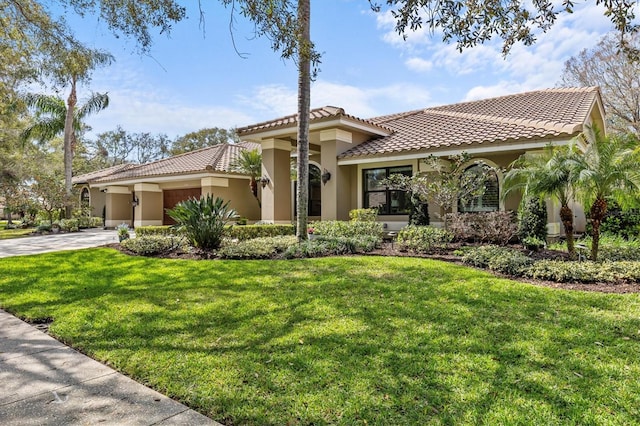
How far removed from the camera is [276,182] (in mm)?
16984

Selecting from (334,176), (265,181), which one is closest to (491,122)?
(334,176)

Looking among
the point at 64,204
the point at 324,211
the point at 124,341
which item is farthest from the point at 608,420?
the point at 64,204

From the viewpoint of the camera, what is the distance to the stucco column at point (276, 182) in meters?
16.9

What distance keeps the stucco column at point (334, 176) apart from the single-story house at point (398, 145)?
0.04 m

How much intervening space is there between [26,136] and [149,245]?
920 inches

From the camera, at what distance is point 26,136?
27312 mm

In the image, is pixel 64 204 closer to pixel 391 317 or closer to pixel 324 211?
pixel 324 211

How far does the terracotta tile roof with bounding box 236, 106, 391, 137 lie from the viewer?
14859 mm

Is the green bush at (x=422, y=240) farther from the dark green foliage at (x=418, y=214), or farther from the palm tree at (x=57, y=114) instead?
the palm tree at (x=57, y=114)

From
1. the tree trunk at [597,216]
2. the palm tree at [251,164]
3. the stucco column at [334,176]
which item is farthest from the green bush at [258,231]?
the tree trunk at [597,216]

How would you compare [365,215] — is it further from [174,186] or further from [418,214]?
[174,186]

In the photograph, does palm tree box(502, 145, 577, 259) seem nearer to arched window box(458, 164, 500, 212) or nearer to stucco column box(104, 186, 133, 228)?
arched window box(458, 164, 500, 212)

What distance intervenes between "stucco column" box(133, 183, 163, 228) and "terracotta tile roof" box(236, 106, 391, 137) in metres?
11.0

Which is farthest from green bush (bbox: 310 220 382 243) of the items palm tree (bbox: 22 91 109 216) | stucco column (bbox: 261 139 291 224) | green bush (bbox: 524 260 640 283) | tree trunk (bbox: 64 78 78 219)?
palm tree (bbox: 22 91 109 216)
